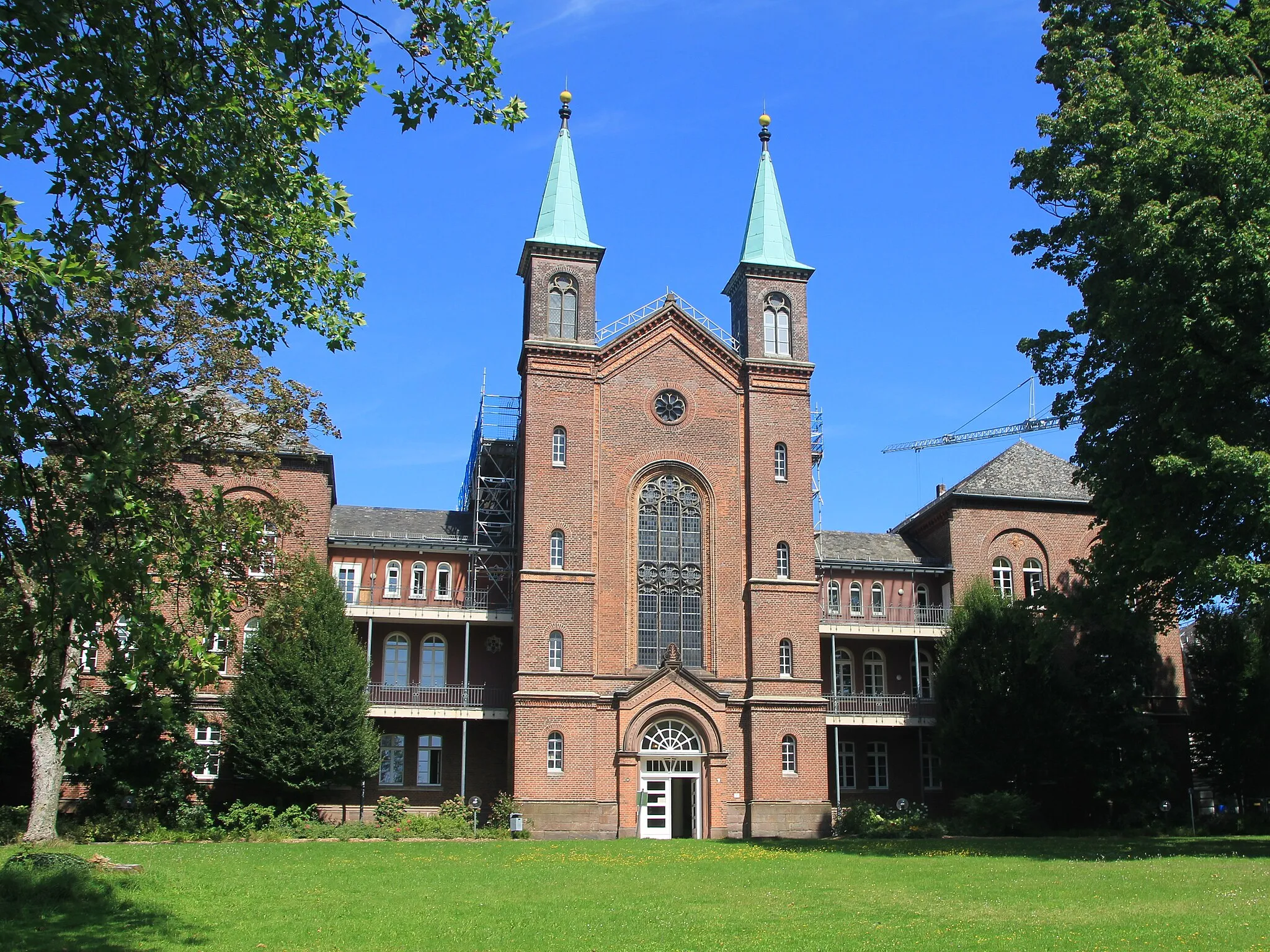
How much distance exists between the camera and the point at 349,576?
40406 mm

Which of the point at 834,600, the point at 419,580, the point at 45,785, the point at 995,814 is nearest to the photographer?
the point at 45,785

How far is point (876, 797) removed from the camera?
1636 inches

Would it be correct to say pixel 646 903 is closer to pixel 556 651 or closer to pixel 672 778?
pixel 556 651

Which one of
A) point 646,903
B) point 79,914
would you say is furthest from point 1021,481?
point 79,914

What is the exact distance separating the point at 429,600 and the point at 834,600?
14125 mm

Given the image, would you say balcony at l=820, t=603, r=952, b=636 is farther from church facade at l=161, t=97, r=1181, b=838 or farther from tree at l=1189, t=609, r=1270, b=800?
tree at l=1189, t=609, r=1270, b=800

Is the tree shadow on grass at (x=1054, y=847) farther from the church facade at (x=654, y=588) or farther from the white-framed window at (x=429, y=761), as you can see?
the white-framed window at (x=429, y=761)

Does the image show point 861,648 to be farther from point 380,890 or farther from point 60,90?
point 60,90

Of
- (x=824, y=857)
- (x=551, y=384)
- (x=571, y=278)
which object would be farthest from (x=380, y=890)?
(x=571, y=278)

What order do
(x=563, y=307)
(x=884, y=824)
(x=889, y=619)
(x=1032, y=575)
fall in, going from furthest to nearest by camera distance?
(x=1032, y=575) < (x=889, y=619) < (x=563, y=307) < (x=884, y=824)

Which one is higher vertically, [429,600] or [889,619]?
[429,600]

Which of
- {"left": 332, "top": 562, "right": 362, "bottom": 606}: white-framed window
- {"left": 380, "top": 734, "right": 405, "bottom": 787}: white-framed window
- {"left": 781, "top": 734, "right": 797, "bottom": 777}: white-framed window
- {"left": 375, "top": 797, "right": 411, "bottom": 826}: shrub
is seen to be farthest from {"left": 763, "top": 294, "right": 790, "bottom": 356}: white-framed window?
{"left": 375, "top": 797, "right": 411, "bottom": 826}: shrub

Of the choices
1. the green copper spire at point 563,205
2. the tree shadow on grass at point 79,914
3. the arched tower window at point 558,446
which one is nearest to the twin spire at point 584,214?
the green copper spire at point 563,205

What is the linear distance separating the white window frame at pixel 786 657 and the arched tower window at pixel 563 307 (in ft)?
38.8
